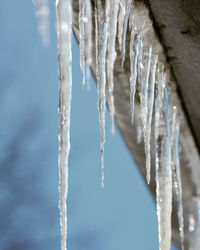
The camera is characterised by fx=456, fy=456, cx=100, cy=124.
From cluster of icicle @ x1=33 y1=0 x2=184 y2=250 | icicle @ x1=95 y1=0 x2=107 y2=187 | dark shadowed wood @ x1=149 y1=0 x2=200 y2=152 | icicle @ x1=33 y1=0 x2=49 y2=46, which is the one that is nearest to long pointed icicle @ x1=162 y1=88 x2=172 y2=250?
cluster of icicle @ x1=33 y1=0 x2=184 y2=250

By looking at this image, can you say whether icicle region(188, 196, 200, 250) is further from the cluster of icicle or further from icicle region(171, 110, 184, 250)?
the cluster of icicle

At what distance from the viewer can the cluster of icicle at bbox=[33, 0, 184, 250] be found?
102 cm

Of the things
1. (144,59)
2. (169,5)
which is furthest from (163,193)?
(169,5)

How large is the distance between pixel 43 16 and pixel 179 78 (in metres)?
0.47

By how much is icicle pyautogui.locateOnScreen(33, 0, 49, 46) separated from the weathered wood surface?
8 cm

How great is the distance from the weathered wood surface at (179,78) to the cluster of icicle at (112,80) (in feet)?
0.11

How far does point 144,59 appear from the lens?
1.23 metres

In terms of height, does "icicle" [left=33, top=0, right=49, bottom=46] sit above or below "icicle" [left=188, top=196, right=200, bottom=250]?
above

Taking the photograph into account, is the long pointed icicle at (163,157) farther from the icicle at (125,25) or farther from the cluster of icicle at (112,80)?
the icicle at (125,25)

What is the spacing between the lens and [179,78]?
129 cm

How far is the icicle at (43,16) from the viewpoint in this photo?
963 millimetres

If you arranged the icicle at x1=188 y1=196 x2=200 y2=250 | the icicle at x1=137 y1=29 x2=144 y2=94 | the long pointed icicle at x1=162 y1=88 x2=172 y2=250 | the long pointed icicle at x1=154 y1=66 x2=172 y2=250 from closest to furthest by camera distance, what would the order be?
the icicle at x1=137 y1=29 x2=144 y2=94, the long pointed icicle at x1=154 y1=66 x2=172 y2=250, the long pointed icicle at x1=162 y1=88 x2=172 y2=250, the icicle at x1=188 y1=196 x2=200 y2=250

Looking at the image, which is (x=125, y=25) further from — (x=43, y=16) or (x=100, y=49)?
(x=43, y=16)

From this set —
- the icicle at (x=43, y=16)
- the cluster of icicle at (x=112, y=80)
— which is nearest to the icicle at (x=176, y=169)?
the cluster of icicle at (x=112, y=80)
